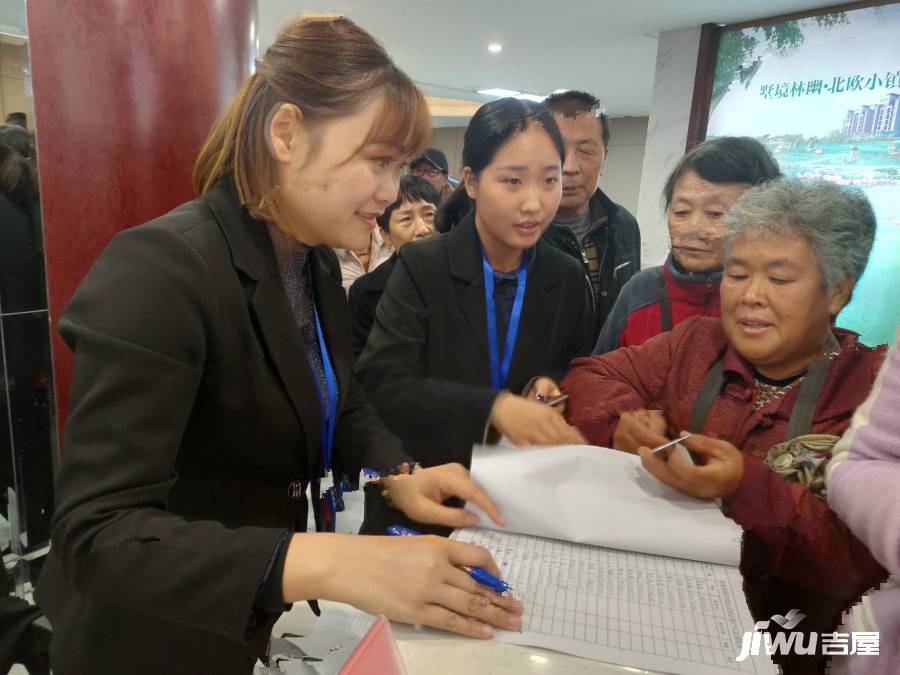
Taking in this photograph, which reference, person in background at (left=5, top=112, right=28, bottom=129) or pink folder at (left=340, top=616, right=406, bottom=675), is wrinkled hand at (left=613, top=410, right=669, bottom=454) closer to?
pink folder at (left=340, top=616, right=406, bottom=675)

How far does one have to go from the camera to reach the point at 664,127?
66 centimetres

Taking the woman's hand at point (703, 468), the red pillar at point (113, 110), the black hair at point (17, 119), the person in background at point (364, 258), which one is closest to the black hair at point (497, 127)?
the person in background at point (364, 258)

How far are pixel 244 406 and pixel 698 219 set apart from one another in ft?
1.63

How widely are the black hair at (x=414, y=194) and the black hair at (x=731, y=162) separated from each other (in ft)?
0.86

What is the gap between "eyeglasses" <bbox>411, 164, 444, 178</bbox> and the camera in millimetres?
692

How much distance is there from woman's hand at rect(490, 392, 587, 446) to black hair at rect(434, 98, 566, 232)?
0.22 m

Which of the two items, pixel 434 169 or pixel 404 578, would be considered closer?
pixel 404 578

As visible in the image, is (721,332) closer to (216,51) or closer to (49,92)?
(216,51)

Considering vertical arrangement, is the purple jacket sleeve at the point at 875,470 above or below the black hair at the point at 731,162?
below

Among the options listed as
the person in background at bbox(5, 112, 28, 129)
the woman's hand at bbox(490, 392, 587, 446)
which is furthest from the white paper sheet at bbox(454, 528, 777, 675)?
the person in background at bbox(5, 112, 28, 129)

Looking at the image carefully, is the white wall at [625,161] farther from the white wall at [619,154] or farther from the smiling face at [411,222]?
the smiling face at [411,222]

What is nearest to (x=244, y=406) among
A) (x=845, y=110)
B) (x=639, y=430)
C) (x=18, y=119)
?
(x=639, y=430)

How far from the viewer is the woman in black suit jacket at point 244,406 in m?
0.53

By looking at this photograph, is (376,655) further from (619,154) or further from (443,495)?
(619,154)
